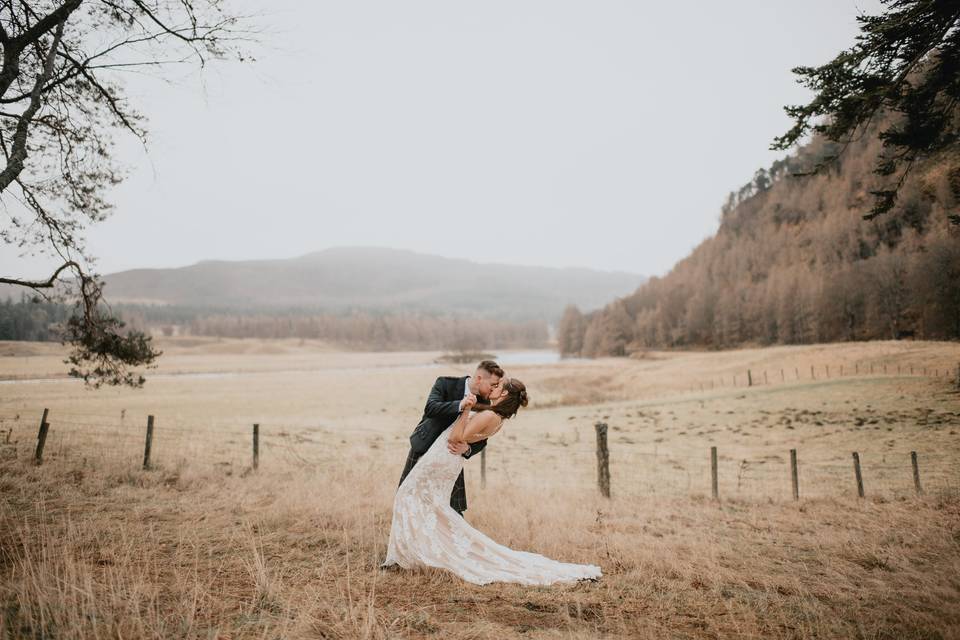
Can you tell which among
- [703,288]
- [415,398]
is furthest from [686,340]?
[415,398]

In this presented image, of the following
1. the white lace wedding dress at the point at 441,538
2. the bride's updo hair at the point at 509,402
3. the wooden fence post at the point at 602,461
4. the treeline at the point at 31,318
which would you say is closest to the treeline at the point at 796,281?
the wooden fence post at the point at 602,461

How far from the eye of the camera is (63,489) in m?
8.80

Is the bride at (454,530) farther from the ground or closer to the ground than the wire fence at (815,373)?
farther from the ground

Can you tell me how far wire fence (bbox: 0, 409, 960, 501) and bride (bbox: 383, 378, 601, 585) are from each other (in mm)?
5887

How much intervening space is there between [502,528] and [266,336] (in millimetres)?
206465

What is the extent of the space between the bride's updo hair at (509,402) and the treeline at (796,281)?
51.1 ft

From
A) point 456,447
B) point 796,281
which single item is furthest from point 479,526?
point 796,281

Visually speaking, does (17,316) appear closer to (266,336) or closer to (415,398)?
(415,398)

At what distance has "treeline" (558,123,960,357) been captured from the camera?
4472 cm

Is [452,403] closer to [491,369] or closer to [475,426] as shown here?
[475,426]

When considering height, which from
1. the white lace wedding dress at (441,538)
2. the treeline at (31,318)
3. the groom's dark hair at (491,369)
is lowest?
the white lace wedding dress at (441,538)

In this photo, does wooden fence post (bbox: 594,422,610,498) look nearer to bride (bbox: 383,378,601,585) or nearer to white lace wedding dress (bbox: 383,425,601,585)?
bride (bbox: 383,378,601,585)

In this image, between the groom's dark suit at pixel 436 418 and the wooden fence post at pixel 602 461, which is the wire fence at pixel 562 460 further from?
the groom's dark suit at pixel 436 418

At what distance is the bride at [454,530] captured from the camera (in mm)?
5379
